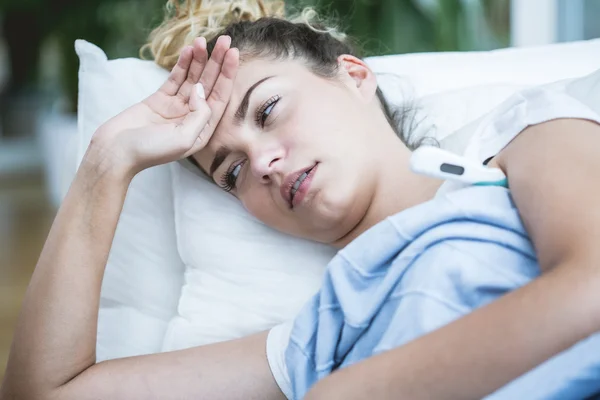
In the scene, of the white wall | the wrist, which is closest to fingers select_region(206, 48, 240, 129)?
the wrist

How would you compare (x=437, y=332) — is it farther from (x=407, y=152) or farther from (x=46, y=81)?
(x=46, y=81)

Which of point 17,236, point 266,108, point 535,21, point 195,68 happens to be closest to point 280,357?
point 266,108

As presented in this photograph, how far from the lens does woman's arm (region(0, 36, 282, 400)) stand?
104 cm

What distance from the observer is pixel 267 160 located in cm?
107

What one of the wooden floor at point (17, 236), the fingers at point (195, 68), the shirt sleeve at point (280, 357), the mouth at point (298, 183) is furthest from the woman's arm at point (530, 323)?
the wooden floor at point (17, 236)

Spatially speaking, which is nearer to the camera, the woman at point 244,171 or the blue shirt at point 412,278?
the blue shirt at point 412,278

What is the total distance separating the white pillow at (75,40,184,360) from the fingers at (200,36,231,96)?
21 cm

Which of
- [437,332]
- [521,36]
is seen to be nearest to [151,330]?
[437,332]

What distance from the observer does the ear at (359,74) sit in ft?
4.01

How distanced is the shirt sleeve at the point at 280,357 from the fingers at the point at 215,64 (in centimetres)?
39

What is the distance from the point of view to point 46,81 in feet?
18.4

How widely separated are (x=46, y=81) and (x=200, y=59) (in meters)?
4.80

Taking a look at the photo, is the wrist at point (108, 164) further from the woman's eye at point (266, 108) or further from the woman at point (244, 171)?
the woman's eye at point (266, 108)

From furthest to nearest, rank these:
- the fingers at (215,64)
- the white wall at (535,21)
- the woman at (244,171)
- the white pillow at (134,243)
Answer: the white wall at (535,21) → the white pillow at (134,243) → the fingers at (215,64) → the woman at (244,171)
